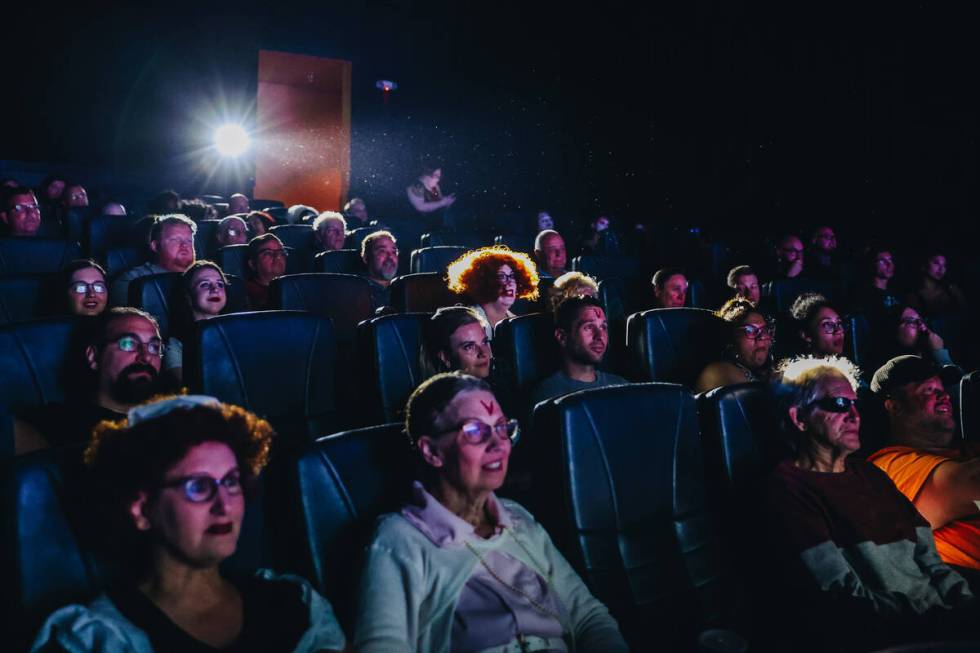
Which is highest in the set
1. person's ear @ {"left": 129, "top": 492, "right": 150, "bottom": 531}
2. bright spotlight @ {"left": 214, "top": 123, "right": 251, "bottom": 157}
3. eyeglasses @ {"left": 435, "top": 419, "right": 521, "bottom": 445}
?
bright spotlight @ {"left": 214, "top": 123, "right": 251, "bottom": 157}

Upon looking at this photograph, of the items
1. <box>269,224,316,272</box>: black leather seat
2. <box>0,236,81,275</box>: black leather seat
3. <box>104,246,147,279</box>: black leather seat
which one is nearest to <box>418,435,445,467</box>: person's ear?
<box>104,246,147,279</box>: black leather seat

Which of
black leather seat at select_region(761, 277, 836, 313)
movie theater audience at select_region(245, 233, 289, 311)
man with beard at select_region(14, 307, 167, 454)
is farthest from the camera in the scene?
black leather seat at select_region(761, 277, 836, 313)

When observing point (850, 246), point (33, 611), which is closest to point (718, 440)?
point (33, 611)

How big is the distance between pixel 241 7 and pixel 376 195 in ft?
9.62

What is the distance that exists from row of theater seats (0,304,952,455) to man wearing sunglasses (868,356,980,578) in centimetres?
87

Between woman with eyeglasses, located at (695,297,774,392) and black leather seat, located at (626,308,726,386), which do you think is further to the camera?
black leather seat, located at (626,308,726,386)

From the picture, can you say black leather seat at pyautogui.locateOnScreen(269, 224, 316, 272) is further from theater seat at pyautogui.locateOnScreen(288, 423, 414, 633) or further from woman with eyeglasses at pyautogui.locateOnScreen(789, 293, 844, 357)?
theater seat at pyautogui.locateOnScreen(288, 423, 414, 633)

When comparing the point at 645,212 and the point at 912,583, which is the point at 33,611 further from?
the point at 645,212

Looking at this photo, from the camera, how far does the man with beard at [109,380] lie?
76.2 inches

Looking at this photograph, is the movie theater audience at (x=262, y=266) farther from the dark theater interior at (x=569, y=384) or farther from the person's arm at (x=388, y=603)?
the person's arm at (x=388, y=603)

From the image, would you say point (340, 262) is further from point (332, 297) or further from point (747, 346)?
point (747, 346)

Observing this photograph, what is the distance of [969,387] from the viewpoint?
260cm

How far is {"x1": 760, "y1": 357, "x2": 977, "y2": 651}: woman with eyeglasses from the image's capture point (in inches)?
61.9

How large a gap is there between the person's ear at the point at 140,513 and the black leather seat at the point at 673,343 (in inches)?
86.8
